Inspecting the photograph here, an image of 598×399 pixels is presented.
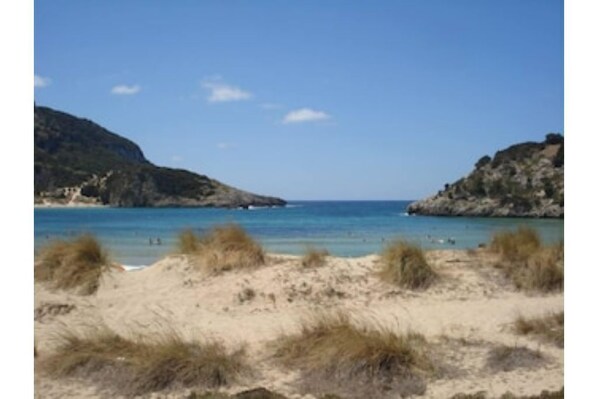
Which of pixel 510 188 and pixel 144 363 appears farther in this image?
pixel 510 188

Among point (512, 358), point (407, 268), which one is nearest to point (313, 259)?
point (407, 268)

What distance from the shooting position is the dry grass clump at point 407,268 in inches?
295

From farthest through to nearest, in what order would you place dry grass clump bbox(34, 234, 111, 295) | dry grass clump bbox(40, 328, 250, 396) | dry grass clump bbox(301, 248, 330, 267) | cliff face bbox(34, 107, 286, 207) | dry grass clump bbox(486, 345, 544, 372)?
cliff face bbox(34, 107, 286, 207) → dry grass clump bbox(301, 248, 330, 267) → dry grass clump bbox(34, 234, 111, 295) → dry grass clump bbox(486, 345, 544, 372) → dry grass clump bbox(40, 328, 250, 396)

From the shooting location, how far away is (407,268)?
7531mm

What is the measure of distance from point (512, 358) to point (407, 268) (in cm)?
261

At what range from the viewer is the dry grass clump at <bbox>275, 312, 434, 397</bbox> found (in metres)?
4.50

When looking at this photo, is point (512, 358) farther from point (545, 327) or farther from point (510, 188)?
point (510, 188)

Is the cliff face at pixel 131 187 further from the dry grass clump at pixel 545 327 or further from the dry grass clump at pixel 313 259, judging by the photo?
the dry grass clump at pixel 545 327

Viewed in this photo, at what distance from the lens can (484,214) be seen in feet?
119

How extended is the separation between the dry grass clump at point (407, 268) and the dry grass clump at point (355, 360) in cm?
230

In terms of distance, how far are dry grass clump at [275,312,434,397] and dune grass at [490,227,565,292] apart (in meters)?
3.03

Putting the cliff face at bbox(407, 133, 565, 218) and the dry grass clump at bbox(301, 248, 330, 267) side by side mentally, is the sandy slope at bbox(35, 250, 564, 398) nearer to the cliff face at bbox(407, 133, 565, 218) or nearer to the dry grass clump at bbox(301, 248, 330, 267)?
the dry grass clump at bbox(301, 248, 330, 267)

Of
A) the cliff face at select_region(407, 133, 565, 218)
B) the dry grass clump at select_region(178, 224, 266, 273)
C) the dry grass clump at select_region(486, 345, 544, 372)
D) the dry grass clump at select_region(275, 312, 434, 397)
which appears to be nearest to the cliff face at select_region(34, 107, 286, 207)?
the dry grass clump at select_region(178, 224, 266, 273)

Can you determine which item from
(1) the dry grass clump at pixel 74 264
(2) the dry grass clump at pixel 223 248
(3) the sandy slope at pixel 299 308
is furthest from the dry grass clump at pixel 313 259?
(1) the dry grass clump at pixel 74 264
